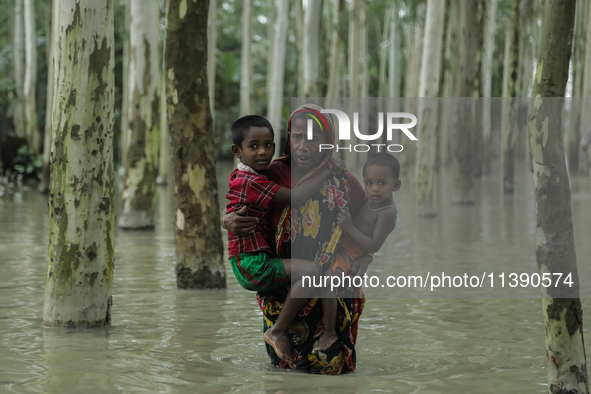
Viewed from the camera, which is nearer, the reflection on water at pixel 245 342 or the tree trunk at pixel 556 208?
the tree trunk at pixel 556 208

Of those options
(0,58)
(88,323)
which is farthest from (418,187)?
(0,58)

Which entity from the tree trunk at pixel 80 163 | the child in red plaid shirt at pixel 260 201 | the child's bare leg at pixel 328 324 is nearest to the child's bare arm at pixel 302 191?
the child in red plaid shirt at pixel 260 201

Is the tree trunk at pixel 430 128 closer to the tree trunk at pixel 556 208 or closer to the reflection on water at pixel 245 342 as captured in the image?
the reflection on water at pixel 245 342

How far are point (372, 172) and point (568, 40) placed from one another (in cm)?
110

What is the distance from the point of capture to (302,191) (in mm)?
3830

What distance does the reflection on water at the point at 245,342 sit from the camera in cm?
402

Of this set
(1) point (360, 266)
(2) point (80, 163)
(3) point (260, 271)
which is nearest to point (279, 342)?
(3) point (260, 271)

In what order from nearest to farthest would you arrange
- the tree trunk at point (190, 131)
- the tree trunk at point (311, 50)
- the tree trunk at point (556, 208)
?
the tree trunk at point (556, 208)
the tree trunk at point (190, 131)
the tree trunk at point (311, 50)

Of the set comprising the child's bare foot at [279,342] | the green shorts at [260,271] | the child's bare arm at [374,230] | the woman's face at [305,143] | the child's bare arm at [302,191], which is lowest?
the child's bare foot at [279,342]

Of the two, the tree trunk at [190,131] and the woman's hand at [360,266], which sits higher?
the tree trunk at [190,131]

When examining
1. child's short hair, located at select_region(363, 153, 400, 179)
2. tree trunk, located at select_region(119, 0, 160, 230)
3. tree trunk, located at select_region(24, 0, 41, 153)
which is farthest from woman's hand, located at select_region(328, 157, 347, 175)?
tree trunk, located at select_region(24, 0, 41, 153)

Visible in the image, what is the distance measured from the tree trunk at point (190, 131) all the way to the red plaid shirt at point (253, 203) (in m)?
2.87

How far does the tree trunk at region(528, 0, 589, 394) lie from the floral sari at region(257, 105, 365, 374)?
0.97 meters

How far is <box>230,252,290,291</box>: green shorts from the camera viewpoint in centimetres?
389
